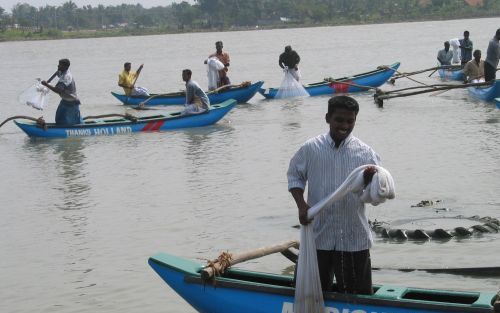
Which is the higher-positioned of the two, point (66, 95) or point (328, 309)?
point (66, 95)

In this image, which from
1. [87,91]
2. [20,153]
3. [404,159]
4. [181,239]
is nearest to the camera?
[181,239]

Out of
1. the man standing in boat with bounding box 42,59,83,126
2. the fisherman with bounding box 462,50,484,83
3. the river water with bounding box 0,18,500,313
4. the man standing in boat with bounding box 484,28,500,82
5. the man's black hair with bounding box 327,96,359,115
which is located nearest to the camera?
the man's black hair with bounding box 327,96,359,115

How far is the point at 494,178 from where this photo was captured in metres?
11.4

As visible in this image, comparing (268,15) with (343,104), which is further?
(268,15)

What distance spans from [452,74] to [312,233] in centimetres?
1997

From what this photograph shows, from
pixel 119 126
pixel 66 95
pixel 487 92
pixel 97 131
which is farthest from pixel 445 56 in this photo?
pixel 66 95

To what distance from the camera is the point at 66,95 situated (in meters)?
16.0

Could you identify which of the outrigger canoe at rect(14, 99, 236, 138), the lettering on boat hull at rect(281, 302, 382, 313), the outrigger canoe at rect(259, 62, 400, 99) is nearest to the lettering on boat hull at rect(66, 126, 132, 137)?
the outrigger canoe at rect(14, 99, 236, 138)

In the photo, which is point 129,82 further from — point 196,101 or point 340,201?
point 340,201

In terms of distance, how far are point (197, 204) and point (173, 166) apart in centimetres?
296

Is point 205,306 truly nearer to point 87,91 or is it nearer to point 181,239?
point 181,239

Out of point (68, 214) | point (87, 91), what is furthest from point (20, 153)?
point (87, 91)

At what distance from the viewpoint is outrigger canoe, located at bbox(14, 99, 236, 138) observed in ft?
55.1

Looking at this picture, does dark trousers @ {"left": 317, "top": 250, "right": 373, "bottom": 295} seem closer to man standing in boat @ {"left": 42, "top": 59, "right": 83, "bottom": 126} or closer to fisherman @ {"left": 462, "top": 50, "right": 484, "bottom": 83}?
man standing in boat @ {"left": 42, "top": 59, "right": 83, "bottom": 126}
